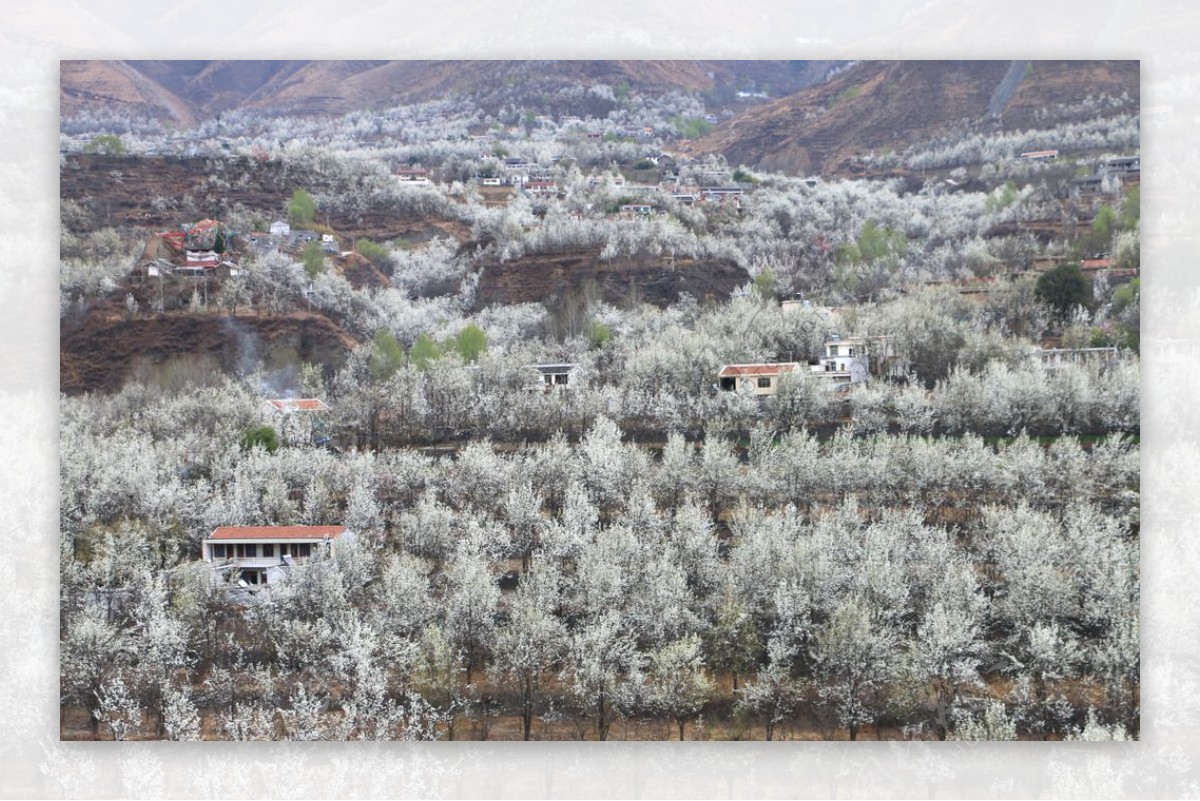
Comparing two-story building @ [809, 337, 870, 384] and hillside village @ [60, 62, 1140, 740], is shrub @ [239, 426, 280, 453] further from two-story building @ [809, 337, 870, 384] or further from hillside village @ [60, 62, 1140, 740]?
two-story building @ [809, 337, 870, 384]

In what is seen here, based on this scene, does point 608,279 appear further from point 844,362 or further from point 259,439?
point 259,439

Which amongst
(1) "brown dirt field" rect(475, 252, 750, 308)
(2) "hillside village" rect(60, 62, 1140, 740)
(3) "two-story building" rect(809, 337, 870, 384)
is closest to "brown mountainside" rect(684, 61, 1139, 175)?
(2) "hillside village" rect(60, 62, 1140, 740)

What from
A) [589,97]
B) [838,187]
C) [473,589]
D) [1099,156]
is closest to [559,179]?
[589,97]

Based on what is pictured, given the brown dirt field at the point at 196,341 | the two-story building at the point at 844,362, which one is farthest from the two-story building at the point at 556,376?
the two-story building at the point at 844,362

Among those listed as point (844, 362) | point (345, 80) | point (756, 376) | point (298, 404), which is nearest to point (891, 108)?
point (844, 362)

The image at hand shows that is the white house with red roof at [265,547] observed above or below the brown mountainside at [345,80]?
below

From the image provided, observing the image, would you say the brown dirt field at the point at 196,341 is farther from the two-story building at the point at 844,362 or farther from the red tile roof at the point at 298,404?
the two-story building at the point at 844,362
